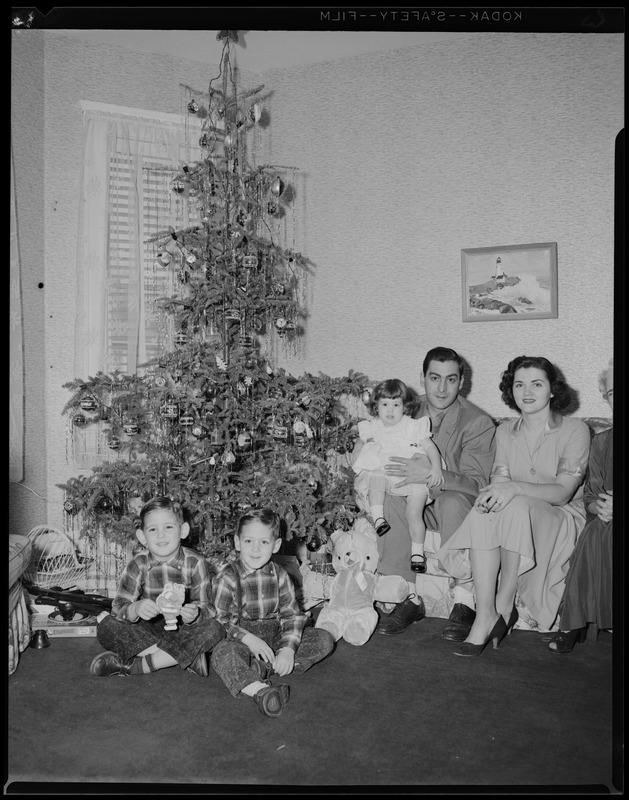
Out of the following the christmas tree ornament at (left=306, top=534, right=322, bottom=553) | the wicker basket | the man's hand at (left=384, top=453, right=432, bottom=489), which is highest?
the man's hand at (left=384, top=453, right=432, bottom=489)

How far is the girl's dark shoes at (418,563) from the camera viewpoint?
8.63ft

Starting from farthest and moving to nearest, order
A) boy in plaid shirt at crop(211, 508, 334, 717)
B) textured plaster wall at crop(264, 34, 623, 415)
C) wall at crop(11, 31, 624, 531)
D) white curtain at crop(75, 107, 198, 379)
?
white curtain at crop(75, 107, 198, 379) → wall at crop(11, 31, 624, 531) → textured plaster wall at crop(264, 34, 623, 415) → boy in plaid shirt at crop(211, 508, 334, 717)

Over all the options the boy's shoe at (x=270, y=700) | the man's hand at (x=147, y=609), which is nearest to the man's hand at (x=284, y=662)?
the boy's shoe at (x=270, y=700)

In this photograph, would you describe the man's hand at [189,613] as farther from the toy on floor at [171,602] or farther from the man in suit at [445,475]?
the man in suit at [445,475]

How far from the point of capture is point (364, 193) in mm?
3154

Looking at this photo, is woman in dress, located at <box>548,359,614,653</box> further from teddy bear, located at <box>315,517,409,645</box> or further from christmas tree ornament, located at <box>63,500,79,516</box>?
christmas tree ornament, located at <box>63,500,79,516</box>

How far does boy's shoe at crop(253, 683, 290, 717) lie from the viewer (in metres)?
1.92

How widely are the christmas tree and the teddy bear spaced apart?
0.13m

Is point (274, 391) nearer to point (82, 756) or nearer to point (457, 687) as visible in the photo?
point (457, 687)

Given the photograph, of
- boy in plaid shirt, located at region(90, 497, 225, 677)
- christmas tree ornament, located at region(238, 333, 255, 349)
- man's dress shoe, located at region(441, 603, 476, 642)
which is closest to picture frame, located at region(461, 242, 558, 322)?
christmas tree ornament, located at region(238, 333, 255, 349)

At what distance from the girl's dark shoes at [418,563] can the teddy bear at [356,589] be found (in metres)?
0.07

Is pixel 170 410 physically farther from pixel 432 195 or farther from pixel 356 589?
pixel 432 195

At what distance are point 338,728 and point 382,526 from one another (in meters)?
0.91

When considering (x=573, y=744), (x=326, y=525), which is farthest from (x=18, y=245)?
(x=573, y=744)
